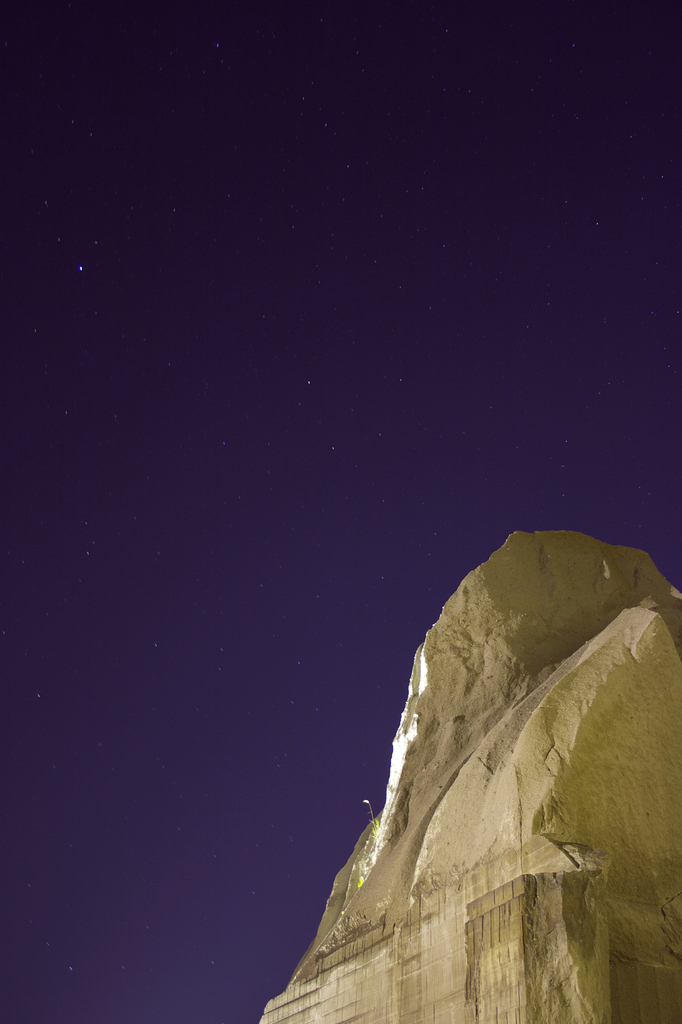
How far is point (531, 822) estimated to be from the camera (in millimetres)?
6691

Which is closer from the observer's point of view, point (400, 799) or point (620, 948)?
point (620, 948)

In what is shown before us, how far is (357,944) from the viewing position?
838 centimetres

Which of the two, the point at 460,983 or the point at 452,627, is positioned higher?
the point at 452,627

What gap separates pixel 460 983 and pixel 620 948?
137cm

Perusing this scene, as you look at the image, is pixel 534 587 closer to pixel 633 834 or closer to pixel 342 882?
pixel 633 834

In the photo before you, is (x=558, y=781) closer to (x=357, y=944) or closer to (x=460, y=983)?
(x=460, y=983)

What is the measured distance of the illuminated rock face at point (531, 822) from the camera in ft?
19.7

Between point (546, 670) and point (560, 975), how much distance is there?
3.73 metres

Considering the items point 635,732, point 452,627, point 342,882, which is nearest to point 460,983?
point 635,732

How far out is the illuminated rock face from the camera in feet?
19.7

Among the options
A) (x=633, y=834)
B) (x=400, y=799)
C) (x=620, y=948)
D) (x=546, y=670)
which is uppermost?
(x=546, y=670)

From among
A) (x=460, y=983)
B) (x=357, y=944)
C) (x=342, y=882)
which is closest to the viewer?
(x=460, y=983)

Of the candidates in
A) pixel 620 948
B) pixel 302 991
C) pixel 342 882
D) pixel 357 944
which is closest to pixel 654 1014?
pixel 620 948

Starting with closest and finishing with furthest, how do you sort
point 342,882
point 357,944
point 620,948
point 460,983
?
point 620,948 < point 460,983 < point 357,944 < point 342,882
